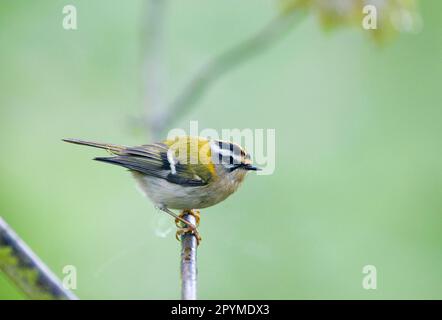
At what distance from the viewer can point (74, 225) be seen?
433 cm

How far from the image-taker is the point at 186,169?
3.17 m

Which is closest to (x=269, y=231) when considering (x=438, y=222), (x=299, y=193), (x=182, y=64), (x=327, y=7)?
(x=299, y=193)

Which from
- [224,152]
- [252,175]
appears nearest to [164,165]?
[224,152]

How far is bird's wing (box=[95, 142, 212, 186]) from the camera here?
311 cm

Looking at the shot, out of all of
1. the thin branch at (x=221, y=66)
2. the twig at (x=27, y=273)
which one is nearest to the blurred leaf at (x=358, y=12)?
the thin branch at (x=221, y=66)

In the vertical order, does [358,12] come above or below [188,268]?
above

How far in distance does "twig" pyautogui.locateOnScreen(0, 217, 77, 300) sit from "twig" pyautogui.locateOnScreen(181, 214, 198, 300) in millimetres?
386

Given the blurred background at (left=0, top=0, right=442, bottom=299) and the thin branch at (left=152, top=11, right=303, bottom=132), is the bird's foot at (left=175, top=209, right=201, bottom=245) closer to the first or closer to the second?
the thin branch at (left=152, top=11, right=303, bottom=132)

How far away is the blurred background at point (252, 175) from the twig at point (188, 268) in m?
1.55

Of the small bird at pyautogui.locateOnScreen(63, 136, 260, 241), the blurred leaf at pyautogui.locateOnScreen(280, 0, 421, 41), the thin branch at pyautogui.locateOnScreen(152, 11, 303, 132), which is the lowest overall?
the small bird at pyautogui.locateOnScreen(63, 136, 260, 241)

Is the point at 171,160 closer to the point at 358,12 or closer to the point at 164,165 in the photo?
the point at 164,165

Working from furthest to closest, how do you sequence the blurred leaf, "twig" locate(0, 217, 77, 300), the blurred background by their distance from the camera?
1. the blurred background
2. the blurred leaf
3. "twig" locate(0, 217, 77, 300)

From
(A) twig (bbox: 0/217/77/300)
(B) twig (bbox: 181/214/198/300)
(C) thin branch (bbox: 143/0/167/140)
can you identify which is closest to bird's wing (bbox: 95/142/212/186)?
(C) thin branch (bbox: 143/0/167/140)

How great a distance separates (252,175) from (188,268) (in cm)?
262
